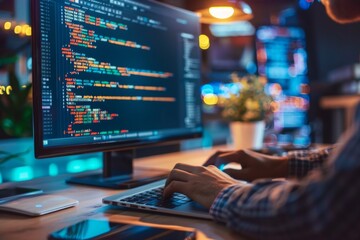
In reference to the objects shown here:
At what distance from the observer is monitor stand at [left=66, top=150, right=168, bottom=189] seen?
45.9 inches

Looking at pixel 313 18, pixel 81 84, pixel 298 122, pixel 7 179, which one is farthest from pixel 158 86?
pixel 313 18

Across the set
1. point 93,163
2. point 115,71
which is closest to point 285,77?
point 93,163

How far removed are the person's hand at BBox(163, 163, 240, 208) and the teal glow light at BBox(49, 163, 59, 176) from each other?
0.56 meters

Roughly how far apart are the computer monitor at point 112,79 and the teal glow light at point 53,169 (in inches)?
7.2

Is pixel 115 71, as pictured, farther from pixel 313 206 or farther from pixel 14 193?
pixel 313 206

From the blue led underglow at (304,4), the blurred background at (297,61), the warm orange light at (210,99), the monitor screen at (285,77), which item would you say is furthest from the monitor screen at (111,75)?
the blue led underglow at (304,4)

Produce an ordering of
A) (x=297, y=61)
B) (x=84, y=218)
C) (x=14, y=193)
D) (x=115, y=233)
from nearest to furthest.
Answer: (x=115, y=233) < (x=84, y=218) < (x=14, y=193) < (x=297, y=61)

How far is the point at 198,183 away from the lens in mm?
894

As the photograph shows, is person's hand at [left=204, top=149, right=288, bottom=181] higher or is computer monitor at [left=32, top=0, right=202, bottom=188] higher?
computer monitor at [left=32, top=0, right=202, bottom=188]

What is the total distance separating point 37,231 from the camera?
0.75m

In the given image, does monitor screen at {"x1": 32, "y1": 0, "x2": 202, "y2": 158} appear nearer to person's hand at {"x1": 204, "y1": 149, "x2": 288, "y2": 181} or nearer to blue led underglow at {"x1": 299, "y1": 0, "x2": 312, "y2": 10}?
person's hand at {"x1": 204, "y1": 149, "x2": 288, "y2": 181}

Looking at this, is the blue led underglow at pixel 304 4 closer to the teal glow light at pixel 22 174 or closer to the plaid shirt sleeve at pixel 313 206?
the teal glow light at pixel 22 174

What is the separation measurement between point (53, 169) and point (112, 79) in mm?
445

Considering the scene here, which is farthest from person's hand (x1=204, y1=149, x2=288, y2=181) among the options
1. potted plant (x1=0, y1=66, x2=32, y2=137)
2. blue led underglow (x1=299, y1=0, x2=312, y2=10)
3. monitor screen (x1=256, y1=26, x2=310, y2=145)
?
blue led underglow (x1=299, y1=0, x2=312, y2=10)
